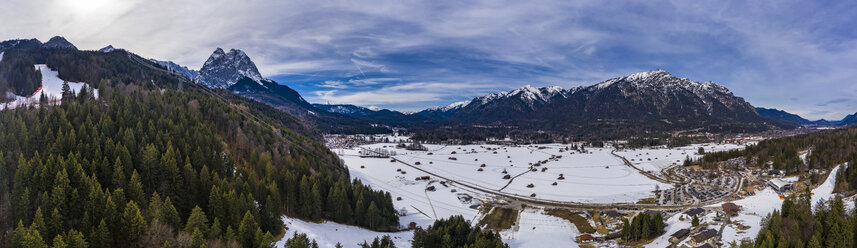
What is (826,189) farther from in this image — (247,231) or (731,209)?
(247,231)

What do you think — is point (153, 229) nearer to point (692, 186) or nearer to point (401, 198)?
point (401, 198)

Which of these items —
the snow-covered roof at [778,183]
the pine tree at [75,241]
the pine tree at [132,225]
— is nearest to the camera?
the pine tree at [75,241]

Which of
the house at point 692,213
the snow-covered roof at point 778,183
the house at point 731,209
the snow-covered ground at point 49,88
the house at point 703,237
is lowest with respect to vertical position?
the house at point 703,237

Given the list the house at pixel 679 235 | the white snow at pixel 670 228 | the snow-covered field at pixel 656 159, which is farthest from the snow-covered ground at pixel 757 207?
the snow-covered field at pixel 656 159

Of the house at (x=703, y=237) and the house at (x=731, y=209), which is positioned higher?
the house at (x=731, y=209)

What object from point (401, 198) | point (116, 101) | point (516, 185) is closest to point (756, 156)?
point (516, 185)

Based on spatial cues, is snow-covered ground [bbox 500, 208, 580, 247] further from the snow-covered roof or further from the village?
the snow-covered roof

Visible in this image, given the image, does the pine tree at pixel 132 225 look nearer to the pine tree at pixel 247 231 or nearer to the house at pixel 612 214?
the pine tree at pixel 247 231
